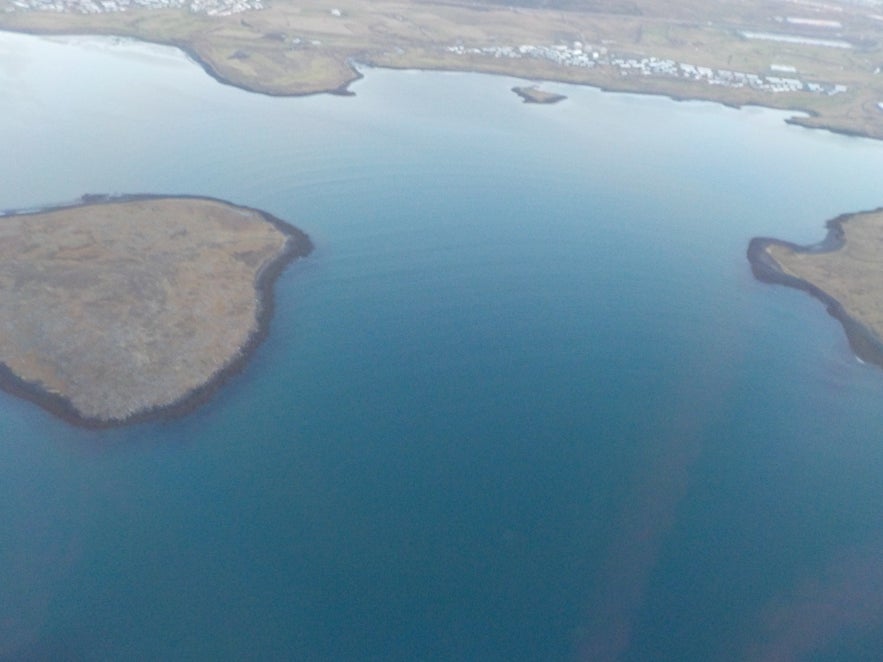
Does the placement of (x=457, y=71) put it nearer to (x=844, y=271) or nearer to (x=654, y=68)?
(x=654, y=68)

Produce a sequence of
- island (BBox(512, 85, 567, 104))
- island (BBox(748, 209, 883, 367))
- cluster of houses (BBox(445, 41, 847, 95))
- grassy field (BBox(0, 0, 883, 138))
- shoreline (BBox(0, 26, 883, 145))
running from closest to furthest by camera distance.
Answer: island (BBox(748, 209, 883, 367)) → shoreline (BBox(0, 26, 883, 145)) → island (BBox(512, 85, 567, 104)) → grassy field (BBox(0, 0, 883, 138)) → cluster of houses (BBox(445, 41, 847, 95))

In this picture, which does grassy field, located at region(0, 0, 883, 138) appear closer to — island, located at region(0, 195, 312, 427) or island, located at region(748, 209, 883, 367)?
island, located at region(0, 195, 312, 427)

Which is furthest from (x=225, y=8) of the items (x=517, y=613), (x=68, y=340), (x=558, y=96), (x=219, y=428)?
(x=517, y=613)

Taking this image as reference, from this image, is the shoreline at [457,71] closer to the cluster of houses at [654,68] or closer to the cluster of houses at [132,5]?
the cluster of houses at [654,68]

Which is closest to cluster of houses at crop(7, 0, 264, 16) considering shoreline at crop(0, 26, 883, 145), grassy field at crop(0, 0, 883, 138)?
grassy field at crop(0, 0, 883, 138)

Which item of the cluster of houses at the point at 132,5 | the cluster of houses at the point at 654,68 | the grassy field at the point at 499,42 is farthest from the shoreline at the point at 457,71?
the cluster of houses at the point at 132,5

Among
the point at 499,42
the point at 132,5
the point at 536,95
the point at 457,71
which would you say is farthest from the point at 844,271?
the point at 132,5
